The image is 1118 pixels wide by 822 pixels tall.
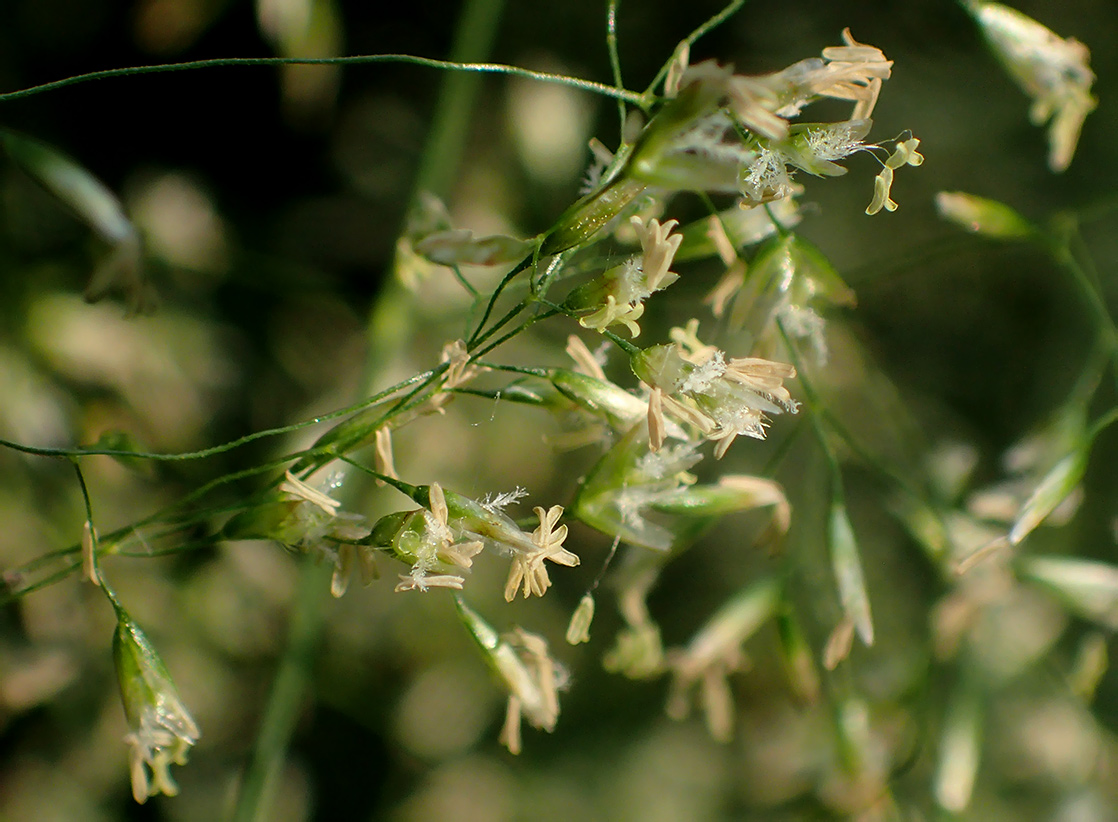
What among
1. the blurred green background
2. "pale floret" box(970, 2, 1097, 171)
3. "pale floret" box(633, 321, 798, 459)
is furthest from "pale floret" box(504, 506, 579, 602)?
"pale floret" box(970, 2, 1097, 171)

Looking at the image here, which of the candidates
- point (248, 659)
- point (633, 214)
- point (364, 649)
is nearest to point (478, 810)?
point (364, 649)

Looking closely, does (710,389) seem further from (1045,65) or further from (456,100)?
(456,100)

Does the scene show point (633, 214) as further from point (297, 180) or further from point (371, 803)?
point (371, 803)

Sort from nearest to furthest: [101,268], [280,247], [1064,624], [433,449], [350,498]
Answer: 1. [101,268]
2. [350,498]
3. [433,449]
4. [280,247]
5. [1064,624]

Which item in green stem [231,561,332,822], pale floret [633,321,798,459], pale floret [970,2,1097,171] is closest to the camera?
pale floret [633,321,798,459]

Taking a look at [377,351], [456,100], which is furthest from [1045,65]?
[377,351]

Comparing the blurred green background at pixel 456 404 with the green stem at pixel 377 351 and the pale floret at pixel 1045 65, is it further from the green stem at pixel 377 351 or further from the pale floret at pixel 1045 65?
the pale floret at pixel 1045 65

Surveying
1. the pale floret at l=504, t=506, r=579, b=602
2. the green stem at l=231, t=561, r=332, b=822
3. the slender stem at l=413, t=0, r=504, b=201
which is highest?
the slender stem at l=413, t=0, r=504, b=201

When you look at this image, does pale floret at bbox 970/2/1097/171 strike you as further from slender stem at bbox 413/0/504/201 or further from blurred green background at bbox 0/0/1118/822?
slender stem at bbox 413/0/504/201

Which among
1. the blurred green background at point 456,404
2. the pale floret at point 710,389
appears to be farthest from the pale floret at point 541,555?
the blurred green background at point 456,404
